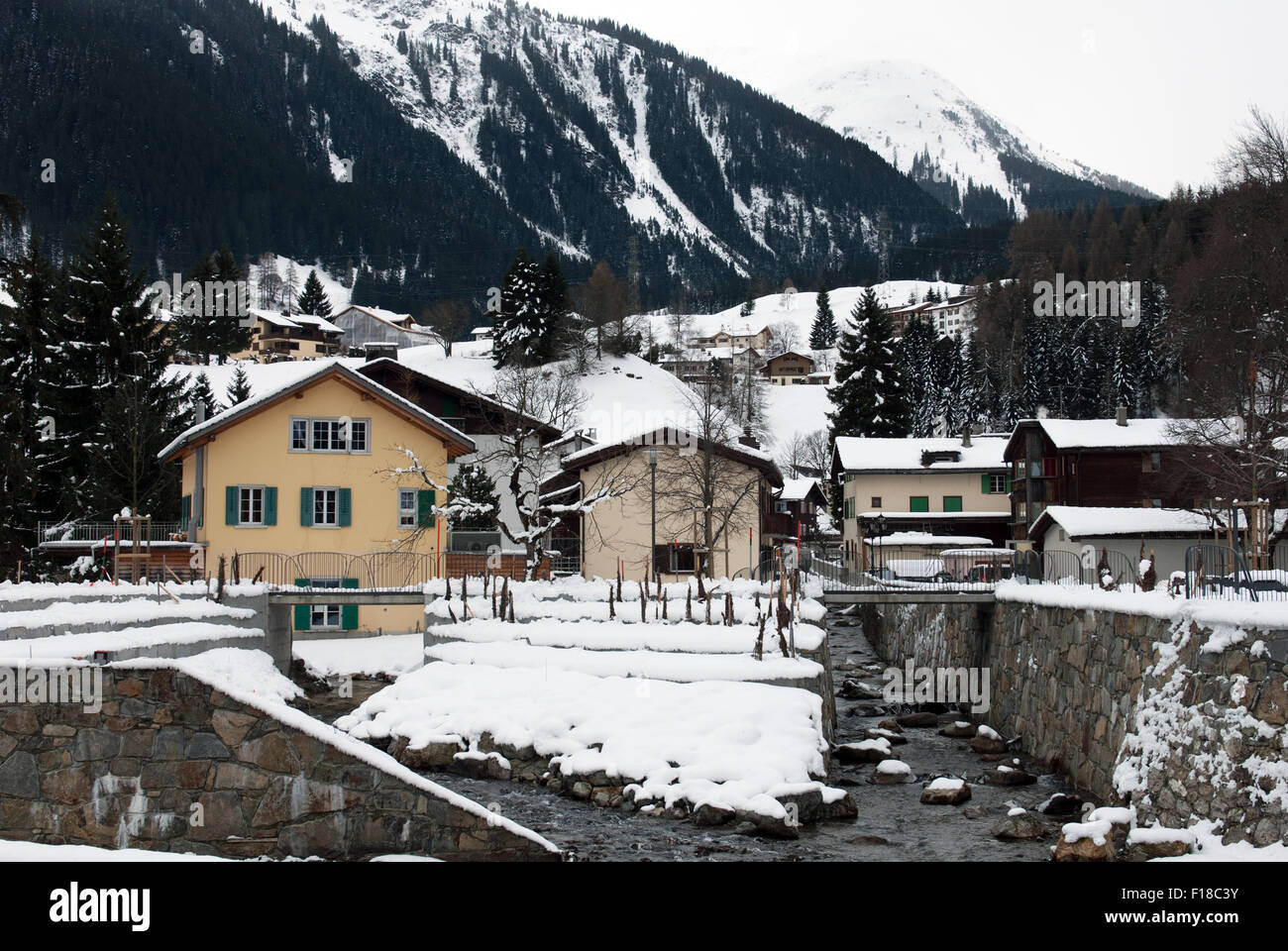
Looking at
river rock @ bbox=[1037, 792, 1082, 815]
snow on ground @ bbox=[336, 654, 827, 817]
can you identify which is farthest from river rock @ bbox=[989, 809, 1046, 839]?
snow on ground @ bbox=[336, 654, 827, 817]

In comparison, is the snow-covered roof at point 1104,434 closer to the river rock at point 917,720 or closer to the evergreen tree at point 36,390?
the river rock at point 917,720

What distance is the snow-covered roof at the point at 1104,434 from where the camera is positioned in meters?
58.3

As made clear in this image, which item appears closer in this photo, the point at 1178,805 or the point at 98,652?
the point at 98,652

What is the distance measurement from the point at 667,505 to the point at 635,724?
2547cm

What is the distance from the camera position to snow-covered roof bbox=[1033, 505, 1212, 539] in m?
47.2

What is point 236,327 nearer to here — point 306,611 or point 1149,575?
point 306,611

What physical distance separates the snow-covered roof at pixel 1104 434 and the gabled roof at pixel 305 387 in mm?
31475

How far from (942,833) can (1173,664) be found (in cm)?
466

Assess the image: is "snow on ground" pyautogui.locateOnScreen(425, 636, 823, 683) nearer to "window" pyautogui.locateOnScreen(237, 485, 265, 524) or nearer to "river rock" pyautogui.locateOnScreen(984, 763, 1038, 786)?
"river rock" pyautogui.locateOnScreen(984, 763, 1038, 786)

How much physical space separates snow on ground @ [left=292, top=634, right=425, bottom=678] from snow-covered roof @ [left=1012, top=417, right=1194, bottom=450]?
35.4m

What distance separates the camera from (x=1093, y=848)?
1631 centimetres

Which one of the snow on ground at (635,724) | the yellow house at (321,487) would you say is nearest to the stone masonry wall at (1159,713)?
the snow on ground at (635,724)
